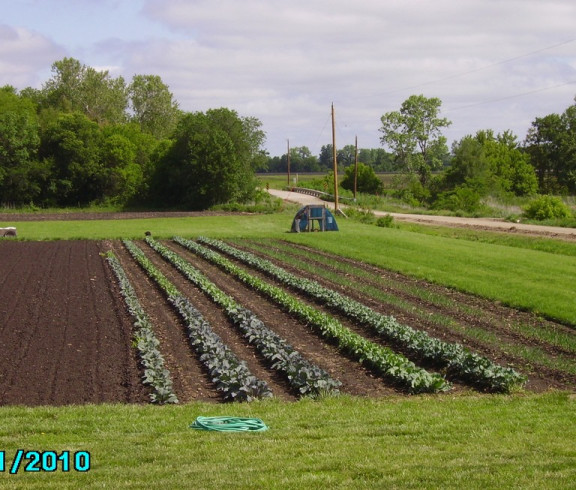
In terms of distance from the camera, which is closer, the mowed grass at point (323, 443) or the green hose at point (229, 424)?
the mowed grass at point (323, 443)

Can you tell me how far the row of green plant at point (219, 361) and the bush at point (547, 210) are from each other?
34.7m

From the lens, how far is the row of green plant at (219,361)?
11.1 metres

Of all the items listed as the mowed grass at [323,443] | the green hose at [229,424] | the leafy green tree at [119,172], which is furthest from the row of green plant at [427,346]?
the leafy green tree at [119,172]

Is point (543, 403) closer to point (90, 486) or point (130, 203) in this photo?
point (90, 486)

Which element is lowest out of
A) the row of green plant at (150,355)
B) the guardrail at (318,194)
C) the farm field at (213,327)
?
the farm field at (213,327)

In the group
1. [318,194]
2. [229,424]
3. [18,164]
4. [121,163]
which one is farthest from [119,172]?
[229,424]

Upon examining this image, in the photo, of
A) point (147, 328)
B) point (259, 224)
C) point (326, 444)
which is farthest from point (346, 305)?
point (259, 224)

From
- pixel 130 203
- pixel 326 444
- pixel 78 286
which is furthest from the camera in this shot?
pixel 130 203

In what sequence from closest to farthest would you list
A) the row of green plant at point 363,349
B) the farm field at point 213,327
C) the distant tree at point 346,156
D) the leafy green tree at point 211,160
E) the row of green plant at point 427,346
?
the row of green plant at point 363,349
the row of green plant at point 427,346
the farm field at point 213,327
the leafy green tree at point 211,160
the distant tree at point 346,156

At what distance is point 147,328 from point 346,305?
4.84 metres

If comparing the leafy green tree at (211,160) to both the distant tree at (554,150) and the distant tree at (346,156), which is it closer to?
the distant tree at (554,150)

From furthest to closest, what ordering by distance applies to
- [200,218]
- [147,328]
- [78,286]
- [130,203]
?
[130,203]
[200,218]
[78,286]
[147,328]

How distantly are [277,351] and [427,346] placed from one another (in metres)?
2.61

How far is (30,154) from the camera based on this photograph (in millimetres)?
72625
